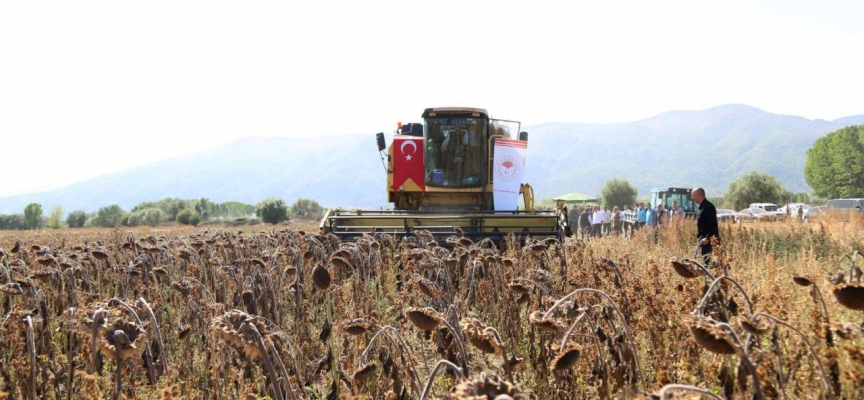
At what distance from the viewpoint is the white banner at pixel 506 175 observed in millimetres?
14102

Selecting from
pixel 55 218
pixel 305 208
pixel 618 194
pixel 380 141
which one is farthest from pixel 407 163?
→ pixel 618 194

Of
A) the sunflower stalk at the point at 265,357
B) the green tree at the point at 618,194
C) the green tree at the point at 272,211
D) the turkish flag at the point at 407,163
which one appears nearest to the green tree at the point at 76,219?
the green tree at the point at 272,211

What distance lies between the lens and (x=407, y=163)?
49.3ft

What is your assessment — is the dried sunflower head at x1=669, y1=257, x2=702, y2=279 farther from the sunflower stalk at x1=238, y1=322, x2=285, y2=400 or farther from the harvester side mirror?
the harvester side mirror

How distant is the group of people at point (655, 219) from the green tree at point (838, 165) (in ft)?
223

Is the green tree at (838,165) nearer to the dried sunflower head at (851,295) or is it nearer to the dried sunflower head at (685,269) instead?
the dried sunflower head at (685,269)

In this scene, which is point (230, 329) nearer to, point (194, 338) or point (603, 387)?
point (603, 387)

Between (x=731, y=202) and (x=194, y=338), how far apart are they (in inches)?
3099

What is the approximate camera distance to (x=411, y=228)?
10.8m

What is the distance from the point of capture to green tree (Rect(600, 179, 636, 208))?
4432 inches

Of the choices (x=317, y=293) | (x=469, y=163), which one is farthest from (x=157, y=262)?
(x=469, y=163)

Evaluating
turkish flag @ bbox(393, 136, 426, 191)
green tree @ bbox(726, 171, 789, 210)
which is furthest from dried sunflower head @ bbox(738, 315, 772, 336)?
green tree @ bbox(726, 171, 789, 210)

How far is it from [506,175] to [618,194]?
4075 inches

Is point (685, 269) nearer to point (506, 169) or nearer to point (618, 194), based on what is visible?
point (506, 169)
